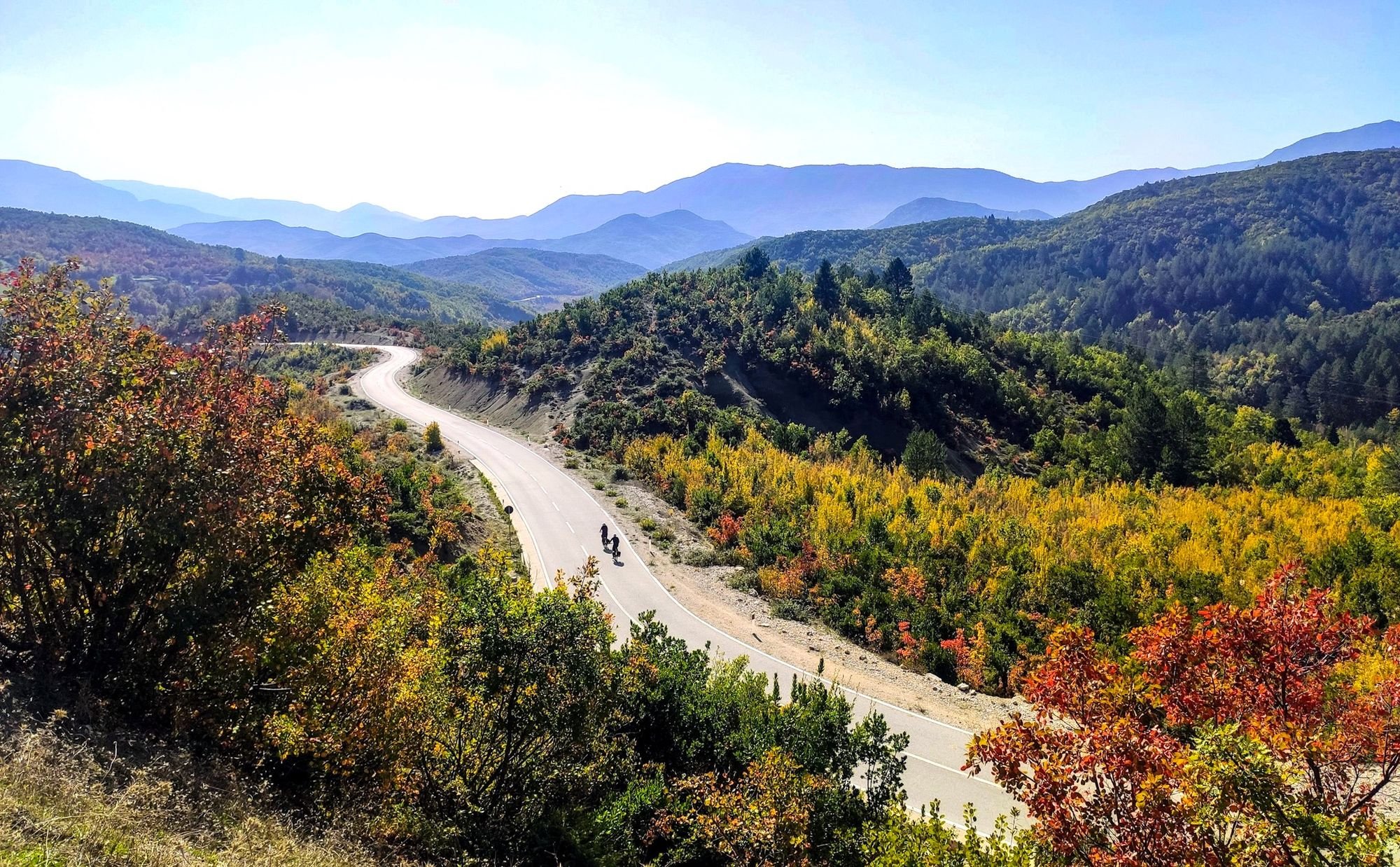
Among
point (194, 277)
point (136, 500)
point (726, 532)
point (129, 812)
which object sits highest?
point (194, 277)

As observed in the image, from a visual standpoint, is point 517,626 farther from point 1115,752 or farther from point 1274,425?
point 1274,425

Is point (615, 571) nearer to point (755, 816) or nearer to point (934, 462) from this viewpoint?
point (755, 816)

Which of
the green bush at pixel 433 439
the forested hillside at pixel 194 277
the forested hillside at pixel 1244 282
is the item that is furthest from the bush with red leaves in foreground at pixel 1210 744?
the forested hillside at pixel 1244 282

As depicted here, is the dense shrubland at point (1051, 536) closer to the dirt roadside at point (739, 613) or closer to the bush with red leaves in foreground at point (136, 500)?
the dirt roadside at point (739, 613)

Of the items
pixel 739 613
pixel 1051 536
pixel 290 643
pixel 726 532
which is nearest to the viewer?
pixel 290 643

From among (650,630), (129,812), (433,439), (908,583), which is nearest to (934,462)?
(908,583)

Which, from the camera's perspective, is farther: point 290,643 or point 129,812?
point 290,643

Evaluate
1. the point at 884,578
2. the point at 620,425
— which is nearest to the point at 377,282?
the point at 620,425
